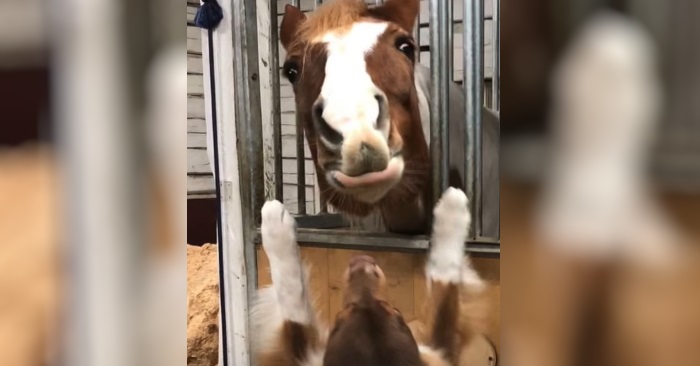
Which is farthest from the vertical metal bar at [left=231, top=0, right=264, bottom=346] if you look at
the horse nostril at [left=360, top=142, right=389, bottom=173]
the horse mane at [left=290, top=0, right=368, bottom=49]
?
the horse nostril at [left=360, top=142, right=389, bottom=173]

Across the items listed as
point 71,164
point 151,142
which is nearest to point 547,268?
point 151,142

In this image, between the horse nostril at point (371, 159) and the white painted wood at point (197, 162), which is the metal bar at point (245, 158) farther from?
the horse nostril at point (371, 159)

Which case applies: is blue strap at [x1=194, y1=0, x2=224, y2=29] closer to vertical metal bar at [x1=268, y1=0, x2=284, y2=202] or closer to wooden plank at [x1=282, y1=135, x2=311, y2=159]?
vertical metal bar at [x1=268, y1=0, x2=284, y2=202]

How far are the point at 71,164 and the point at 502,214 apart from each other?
720 millimetres

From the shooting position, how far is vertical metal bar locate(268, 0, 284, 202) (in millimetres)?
1003

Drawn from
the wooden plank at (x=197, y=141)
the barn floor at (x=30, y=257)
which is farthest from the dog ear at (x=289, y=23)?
the barn floor at (x=30, y=257)

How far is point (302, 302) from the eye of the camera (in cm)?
100

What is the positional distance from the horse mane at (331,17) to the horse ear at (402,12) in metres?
0.03

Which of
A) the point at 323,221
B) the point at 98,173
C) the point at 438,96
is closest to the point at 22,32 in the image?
the point at 98,173

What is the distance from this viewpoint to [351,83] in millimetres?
899

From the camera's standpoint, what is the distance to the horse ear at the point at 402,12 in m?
0.91

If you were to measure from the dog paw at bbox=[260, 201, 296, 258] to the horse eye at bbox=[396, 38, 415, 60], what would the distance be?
316mm

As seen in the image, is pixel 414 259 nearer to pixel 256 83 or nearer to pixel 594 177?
pixel 594 177

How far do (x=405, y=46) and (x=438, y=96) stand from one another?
89 mm
